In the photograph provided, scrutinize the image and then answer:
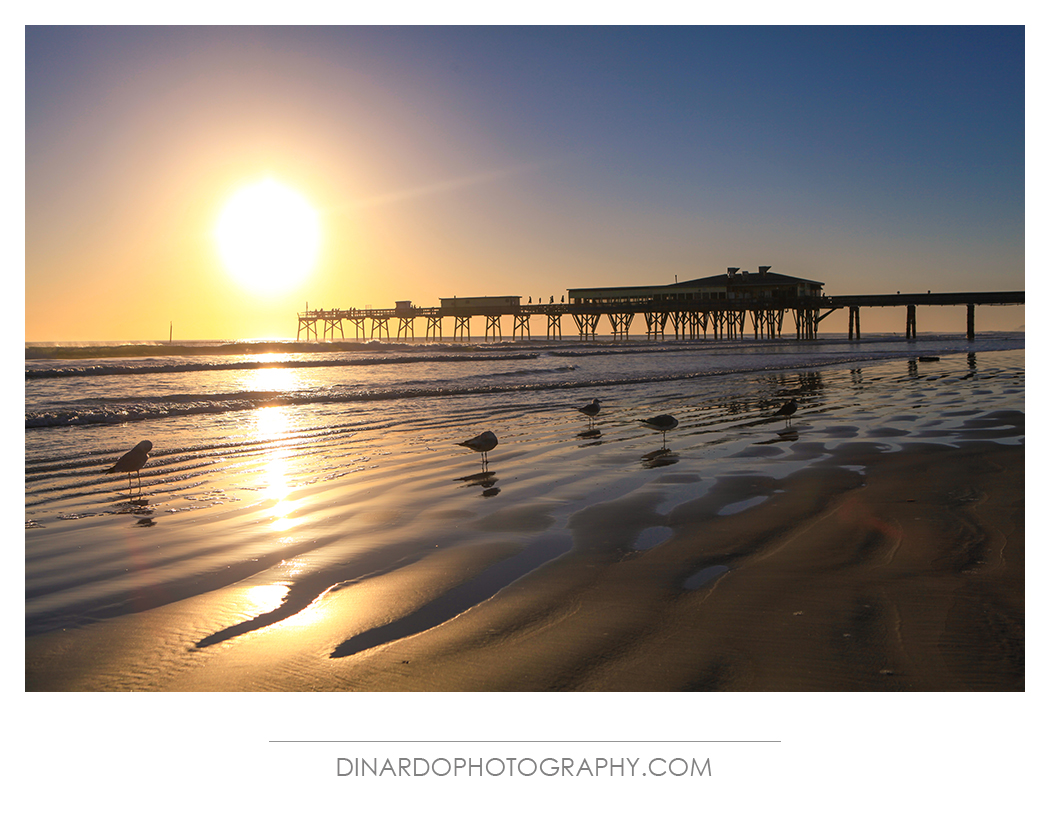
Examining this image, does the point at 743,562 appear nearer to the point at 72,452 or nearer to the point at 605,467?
the point at 605,467

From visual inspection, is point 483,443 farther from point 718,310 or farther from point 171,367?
point 718,310

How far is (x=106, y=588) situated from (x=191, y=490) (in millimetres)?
3144

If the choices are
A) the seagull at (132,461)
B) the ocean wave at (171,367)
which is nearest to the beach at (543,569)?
the seagull at (132,461)

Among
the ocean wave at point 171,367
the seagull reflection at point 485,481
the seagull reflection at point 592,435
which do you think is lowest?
the seagull reflection at point 485,481

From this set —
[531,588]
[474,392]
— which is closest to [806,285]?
[474,392]

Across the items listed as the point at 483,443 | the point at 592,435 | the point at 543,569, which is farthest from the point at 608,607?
the point at 592,435

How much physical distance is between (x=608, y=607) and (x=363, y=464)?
559cm

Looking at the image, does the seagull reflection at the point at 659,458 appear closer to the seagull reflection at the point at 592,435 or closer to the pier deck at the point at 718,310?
the seagull reflection at the point at 592,435

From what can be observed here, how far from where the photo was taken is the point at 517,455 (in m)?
9.17

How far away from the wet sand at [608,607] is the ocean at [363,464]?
0.27 ft

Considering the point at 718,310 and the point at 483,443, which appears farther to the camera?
the point at 718,310

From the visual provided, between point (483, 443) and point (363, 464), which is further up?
point (483, 443)

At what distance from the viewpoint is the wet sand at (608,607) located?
306 cm

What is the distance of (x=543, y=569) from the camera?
4453 millimetres
